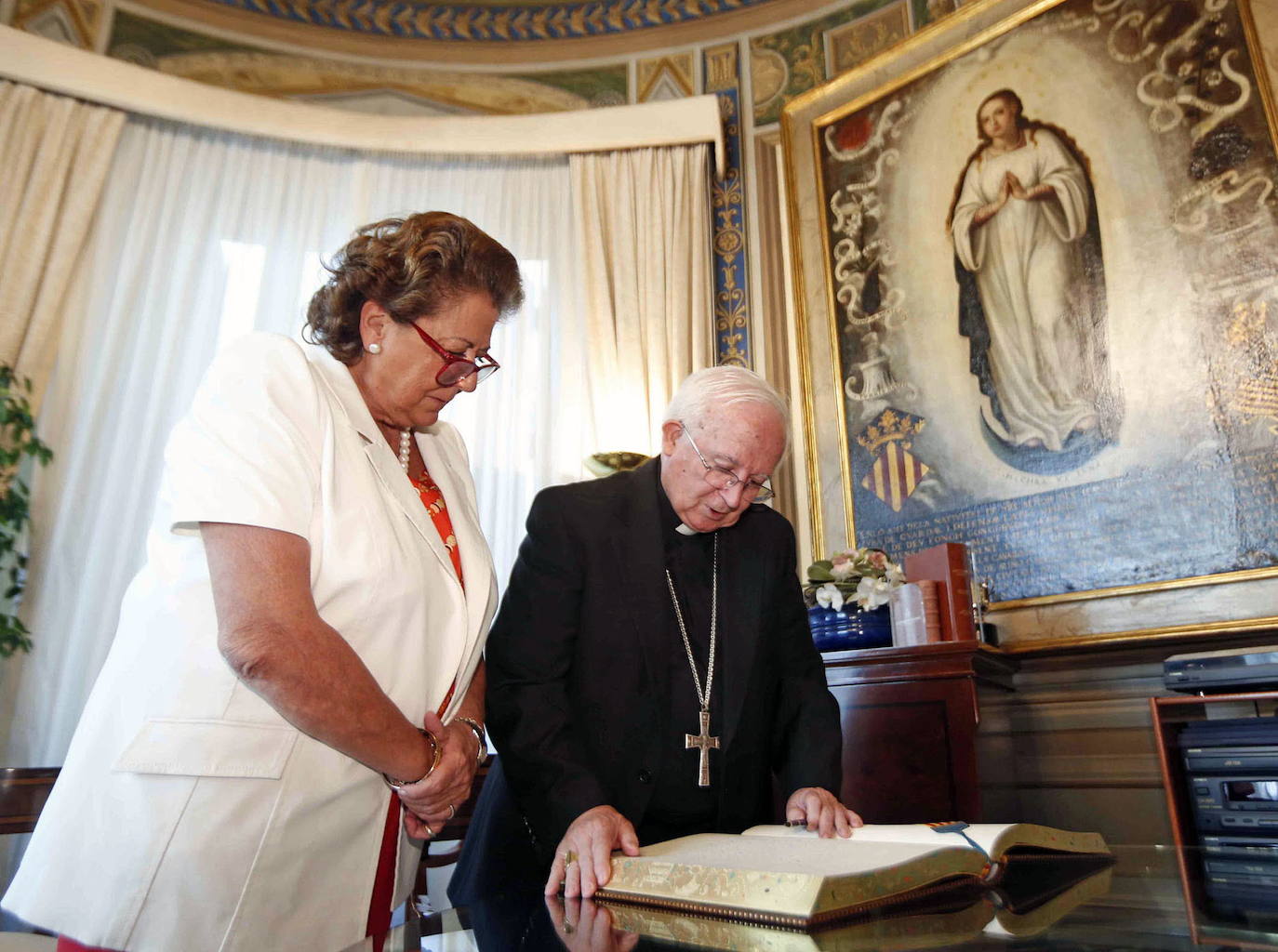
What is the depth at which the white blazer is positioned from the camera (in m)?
1.17

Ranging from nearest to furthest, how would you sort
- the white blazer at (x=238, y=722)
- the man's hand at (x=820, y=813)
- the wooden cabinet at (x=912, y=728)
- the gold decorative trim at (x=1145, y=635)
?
the white blazer at (x=238, y=722), the man's hand at (x=820, y=813), the wooden cabinet at (x=912, y=728), the gold decorative trim at (x=1145, y=635)

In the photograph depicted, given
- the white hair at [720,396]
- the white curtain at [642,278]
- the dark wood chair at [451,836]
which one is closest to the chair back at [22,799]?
the dark wood chair at [451,836]

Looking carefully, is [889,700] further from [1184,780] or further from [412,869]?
[412,869]

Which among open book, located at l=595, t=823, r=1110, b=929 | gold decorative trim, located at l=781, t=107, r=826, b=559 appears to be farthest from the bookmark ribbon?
gold decorative trim, located at l=781, t=107, r=826, b=559

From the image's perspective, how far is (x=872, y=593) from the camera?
3334 millimetres

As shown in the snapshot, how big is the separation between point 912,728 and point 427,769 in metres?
2.04

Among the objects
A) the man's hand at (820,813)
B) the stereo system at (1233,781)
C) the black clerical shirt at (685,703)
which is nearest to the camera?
the man's hand at (820,813)

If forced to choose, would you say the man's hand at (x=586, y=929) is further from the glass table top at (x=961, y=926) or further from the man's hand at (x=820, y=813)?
the man's hand at (x=820, y=813)

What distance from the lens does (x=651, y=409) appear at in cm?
513

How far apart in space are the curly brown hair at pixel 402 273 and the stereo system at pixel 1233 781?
7.99 feet

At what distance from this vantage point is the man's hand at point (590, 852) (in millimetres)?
1201

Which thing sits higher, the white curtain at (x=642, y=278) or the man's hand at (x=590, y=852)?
the white curtain at (x=642, y=278)

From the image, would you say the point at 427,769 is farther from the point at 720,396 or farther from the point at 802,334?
the point at 802,334

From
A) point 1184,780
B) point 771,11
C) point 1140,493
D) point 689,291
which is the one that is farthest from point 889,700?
point 771,11
